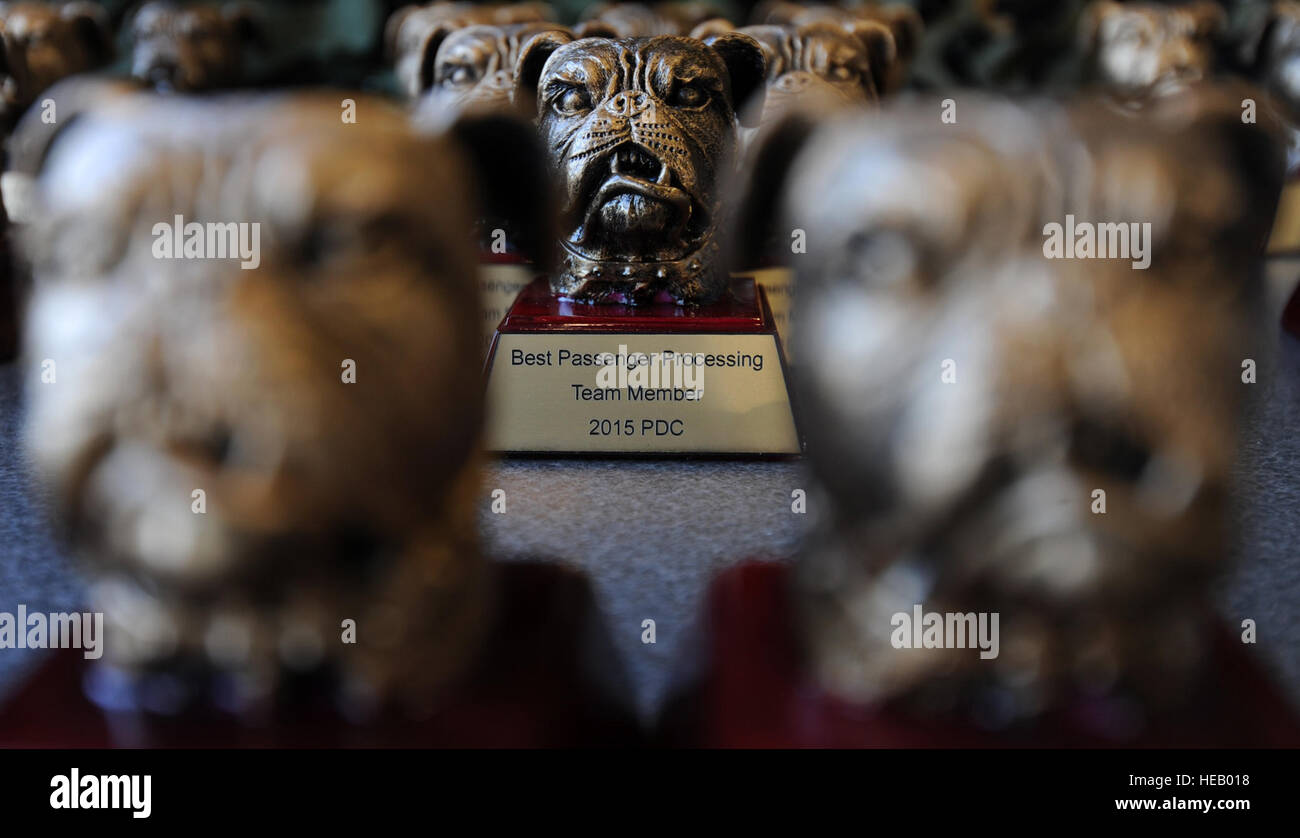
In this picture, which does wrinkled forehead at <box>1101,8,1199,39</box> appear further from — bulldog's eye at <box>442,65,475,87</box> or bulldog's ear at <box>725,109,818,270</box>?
bulldog's ear at <box>725,109,818,270</box>

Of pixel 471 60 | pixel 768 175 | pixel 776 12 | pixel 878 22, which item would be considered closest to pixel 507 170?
pixel 768 175

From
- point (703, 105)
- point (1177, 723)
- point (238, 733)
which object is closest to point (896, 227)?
point (1177, 723)

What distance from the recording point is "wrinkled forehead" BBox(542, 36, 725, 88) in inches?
51.4

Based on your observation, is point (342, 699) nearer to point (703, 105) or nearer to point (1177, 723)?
point (1177, 723)

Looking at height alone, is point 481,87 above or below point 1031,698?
above

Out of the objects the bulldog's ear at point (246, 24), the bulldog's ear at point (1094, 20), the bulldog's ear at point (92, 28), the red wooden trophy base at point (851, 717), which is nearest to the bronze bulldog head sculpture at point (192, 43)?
the bulldog's ear at point (246, 24)

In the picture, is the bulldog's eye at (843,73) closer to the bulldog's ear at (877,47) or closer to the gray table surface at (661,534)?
the bulldog's ear at (877,47)

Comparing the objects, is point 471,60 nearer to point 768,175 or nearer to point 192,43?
point 192,43

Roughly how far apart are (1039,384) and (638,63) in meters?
0.97

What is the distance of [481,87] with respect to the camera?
5.33 feet

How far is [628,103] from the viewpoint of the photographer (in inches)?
51.1

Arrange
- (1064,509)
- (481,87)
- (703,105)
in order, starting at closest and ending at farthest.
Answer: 1. (1064,509)
2. (703,105)
3. (481,87)

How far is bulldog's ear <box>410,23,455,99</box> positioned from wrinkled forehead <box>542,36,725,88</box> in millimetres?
488

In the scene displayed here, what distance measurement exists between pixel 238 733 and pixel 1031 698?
34 cm
